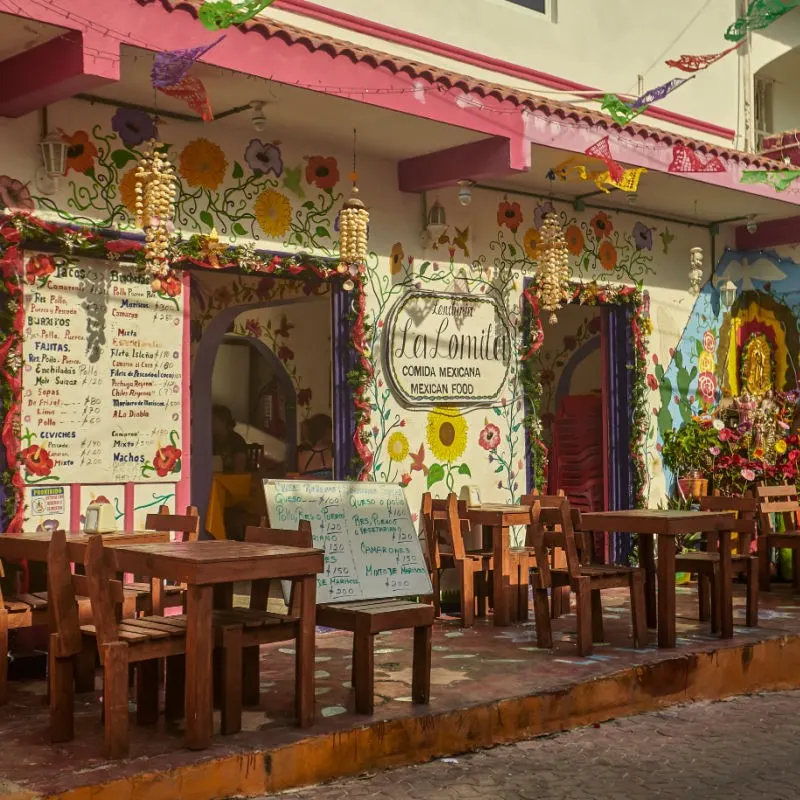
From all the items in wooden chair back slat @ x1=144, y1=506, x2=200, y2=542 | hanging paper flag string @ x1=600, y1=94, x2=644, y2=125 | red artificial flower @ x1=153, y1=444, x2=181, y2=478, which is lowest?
wooden chair back slat @ x1=144, y1=506, x2=200, y2=542

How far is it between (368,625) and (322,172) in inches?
154

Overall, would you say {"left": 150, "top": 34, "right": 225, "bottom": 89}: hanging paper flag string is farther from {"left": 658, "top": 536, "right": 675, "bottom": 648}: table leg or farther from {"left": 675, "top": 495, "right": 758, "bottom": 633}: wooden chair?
{"left": 675, "top": 495, "right": 758, "bottom": 633}: wooden chair

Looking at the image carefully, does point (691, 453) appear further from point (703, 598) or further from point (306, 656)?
point (306, 656)

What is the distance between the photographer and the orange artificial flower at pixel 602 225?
10748 mm

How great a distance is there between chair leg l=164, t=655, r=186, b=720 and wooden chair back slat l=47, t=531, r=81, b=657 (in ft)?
1.81

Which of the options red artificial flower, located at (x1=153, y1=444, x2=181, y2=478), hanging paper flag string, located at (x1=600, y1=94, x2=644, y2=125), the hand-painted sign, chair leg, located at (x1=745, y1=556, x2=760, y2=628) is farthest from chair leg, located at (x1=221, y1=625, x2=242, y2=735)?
hanging paper flag string, located at (x1=600, y1=94, x2=644, y2=125)

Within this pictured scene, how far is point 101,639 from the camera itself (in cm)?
509

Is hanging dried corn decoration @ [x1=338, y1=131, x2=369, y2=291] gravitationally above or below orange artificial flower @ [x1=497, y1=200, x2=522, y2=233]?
below

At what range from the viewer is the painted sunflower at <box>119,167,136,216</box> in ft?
24.8

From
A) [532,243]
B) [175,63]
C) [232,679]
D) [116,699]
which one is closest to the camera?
[116,699]

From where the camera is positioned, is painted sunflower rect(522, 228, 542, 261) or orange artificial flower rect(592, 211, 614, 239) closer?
painted sunflower rect(522, 228, 542, 261)

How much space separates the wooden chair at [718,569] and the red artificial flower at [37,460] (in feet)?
13.5

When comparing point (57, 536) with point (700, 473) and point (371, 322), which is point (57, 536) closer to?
point (371, 322)

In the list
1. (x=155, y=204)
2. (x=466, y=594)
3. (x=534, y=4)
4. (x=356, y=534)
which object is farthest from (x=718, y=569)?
(x=534, y=4)
